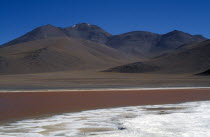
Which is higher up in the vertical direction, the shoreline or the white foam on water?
the shoreline

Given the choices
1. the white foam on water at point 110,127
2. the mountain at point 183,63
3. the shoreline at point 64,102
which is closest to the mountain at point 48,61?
the mountain at point 183,63

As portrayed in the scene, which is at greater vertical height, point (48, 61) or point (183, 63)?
point (48, 61)

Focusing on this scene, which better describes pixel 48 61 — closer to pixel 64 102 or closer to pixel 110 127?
pixel 64 102

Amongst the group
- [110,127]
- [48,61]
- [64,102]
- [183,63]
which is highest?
[48,61]

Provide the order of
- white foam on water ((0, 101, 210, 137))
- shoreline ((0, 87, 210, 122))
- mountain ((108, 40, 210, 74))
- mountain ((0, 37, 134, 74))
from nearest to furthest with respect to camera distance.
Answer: white foam on water ((0, 101, 210, 137)) → shoreline ((0, 87, 210, 122)) → mountain ((108, 40, 210, 74)) → mountain ((0, 37, 134, 74))

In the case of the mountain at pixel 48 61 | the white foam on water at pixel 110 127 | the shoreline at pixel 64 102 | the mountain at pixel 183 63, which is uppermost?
the mountain at pixel 48 61

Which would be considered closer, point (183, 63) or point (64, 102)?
point (64, 102)

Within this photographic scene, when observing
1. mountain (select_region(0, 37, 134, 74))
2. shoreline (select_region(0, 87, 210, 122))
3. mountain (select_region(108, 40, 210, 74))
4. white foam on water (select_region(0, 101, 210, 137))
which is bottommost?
white foam on water (select_region(0, 101, 210, 137))

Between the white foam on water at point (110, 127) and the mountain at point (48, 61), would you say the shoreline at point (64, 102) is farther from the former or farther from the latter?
the mountain at point (48, 61)

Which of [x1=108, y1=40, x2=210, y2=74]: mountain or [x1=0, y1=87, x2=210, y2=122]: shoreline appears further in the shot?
[x1=108, y1=40, x2=210, y2=74]: mountain

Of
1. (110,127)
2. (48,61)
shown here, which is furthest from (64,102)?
(48,61)

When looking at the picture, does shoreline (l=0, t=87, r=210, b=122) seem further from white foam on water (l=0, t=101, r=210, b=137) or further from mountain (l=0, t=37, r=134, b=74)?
mountain (l=0, t=37, r=134, b=74)

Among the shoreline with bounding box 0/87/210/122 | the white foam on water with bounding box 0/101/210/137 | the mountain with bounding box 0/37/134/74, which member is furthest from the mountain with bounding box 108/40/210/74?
the white foam on water with bounding box 0/101/210/137
